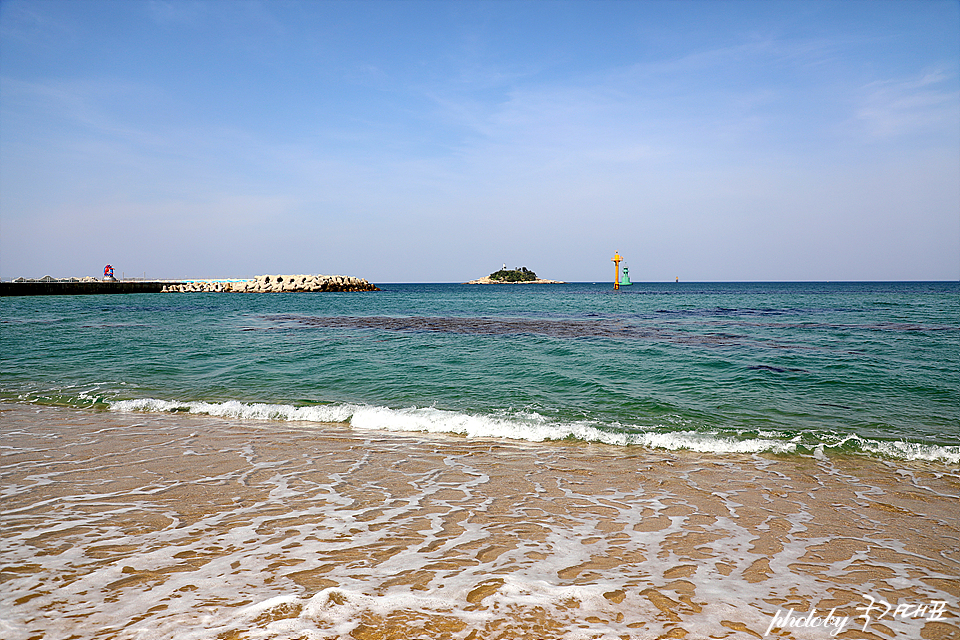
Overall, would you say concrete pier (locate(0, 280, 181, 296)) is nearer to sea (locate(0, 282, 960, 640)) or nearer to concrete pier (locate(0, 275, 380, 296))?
concrete pier (locate(0, 275, 380, 296))

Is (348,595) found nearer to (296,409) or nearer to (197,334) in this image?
(296,409)

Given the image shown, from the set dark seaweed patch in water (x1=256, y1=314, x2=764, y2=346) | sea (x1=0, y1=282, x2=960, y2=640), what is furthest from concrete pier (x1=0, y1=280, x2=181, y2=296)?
sea (x1=0, y1=282, x2=960, y2=640)

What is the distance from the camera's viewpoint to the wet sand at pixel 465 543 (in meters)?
3.27

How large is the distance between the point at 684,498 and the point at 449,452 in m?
3.31

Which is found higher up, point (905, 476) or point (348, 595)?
point (348, 595)

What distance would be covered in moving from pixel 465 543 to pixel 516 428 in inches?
170

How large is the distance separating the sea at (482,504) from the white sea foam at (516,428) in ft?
0.21

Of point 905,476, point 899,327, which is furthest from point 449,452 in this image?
point 899,327

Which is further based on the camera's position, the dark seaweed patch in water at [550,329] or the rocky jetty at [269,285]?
the rocky jetty at [269,285]

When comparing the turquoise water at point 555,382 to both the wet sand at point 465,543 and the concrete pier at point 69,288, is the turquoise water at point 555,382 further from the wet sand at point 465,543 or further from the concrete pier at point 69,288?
the concrete pier at point 69,288

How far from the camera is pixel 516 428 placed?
8.67 m

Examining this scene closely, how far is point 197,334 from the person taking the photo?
75.1ft

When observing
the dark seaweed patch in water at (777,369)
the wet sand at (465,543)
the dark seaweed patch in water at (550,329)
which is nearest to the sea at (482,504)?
the wet sand at (465,543)

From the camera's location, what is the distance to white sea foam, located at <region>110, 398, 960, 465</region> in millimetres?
7664
